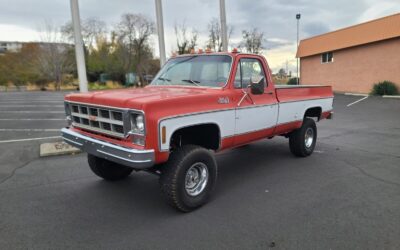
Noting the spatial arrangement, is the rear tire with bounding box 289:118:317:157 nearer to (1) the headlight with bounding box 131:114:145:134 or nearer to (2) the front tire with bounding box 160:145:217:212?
(2) the front tire with bounding box 160:145:217:212

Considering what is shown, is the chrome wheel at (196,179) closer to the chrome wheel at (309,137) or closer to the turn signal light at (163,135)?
the turn signal light at (163,135)

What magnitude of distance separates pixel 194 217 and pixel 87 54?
59.0m

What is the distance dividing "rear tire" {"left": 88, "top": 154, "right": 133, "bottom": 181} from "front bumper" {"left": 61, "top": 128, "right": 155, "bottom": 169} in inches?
31.7

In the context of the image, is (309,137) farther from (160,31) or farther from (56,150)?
(56,150)

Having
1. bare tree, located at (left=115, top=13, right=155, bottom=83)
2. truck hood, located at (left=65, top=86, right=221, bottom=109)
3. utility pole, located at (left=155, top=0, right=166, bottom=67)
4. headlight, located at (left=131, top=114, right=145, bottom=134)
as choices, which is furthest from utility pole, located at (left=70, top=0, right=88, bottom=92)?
bare tree, located at (left=115, top=13, right=155, bottom=83)

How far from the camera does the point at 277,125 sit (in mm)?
5871

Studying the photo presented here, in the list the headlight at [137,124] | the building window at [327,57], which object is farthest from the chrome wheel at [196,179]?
the building window at [327,57]

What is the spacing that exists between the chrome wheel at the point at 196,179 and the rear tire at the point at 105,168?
1467mm

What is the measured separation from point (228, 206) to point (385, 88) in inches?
825

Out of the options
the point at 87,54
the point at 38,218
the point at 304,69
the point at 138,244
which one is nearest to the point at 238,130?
the point at 138,244

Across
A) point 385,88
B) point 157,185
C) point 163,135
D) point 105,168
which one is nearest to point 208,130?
point 163,135

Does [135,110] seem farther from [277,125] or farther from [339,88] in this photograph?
[339,88]

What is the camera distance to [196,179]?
443cm

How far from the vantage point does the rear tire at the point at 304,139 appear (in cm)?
671
